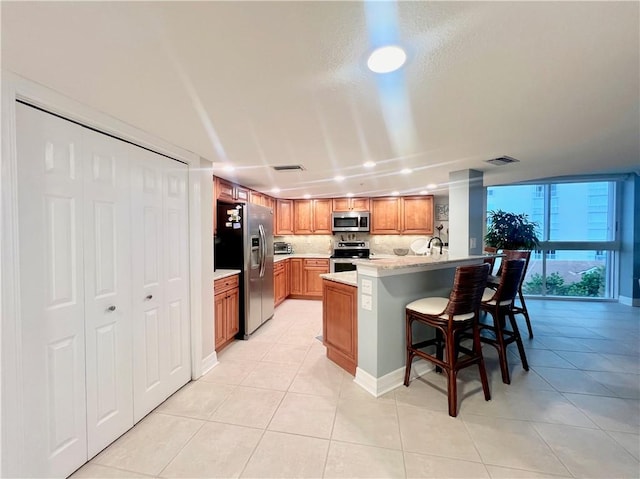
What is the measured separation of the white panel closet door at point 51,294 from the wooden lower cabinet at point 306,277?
4.09 m

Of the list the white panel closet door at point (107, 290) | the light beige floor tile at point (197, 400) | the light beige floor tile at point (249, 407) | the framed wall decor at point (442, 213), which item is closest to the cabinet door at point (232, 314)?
the light beige floor tile at point (197, 400)

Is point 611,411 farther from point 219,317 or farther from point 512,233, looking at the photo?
point 219,317

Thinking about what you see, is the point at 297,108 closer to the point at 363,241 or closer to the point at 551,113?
the point at 551,113

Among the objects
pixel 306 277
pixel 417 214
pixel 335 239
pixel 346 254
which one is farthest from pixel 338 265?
pixel 417 214

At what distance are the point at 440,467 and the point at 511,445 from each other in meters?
0.55

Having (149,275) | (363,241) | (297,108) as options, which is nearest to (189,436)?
(149,275)

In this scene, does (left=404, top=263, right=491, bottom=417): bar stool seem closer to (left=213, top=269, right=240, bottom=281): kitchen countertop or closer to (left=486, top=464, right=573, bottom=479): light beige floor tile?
(left=486, top=464, right=573, bottom=479): light beige floor tile

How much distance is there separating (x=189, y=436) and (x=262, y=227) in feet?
8.44

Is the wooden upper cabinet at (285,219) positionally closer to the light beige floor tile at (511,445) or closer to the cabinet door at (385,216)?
the cabinet door at (385,216)

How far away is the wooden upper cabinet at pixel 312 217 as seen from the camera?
587 centimetres

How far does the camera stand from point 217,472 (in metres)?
1.54

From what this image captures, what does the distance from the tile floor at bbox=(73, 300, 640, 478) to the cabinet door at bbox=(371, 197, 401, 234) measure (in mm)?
3101

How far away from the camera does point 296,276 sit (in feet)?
18.3

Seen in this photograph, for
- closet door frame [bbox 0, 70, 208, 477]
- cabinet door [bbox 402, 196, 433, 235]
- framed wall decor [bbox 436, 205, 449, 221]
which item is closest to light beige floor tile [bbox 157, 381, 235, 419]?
closet door frame [bbox 0, 70, 208, 477]
